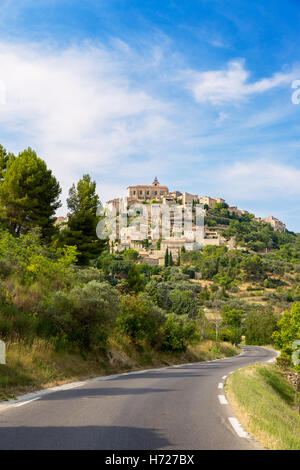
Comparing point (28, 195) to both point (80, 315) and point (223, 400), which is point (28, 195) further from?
point (223, 400)

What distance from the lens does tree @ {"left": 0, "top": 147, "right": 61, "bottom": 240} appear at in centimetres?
3731

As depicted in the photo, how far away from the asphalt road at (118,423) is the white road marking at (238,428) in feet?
0.28

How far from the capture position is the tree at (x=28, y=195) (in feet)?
122

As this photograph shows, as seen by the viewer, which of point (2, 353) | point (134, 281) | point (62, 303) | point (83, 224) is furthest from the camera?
point (134, 281)

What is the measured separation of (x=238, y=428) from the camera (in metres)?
7.52

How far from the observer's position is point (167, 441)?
248 inches

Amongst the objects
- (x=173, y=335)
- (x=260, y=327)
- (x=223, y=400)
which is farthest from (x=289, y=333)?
(x=260, y=327)

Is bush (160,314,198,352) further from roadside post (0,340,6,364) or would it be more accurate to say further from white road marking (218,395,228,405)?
white road marking (218,395,228,405)

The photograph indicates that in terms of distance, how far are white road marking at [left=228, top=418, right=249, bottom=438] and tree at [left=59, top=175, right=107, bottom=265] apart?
3178 cm

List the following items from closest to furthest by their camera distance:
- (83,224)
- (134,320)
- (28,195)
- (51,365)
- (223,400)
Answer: (223,400) → (51,365) → (134,320) → (28,195) → (83,224)

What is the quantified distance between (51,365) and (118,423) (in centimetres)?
824
